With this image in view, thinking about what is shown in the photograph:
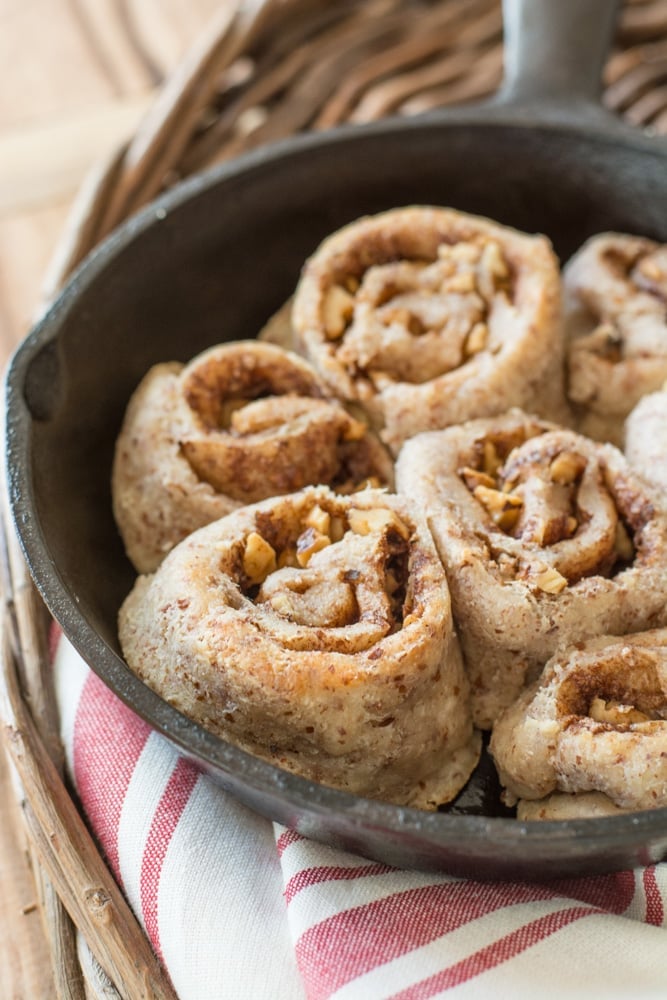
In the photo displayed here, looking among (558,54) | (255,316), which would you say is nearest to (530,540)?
(255,316)

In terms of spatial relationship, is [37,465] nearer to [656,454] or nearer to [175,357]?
[175,357]

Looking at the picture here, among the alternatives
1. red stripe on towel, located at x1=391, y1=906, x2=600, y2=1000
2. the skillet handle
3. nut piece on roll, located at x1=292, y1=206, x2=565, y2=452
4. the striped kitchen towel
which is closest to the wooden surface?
nut piece on roll, located at x1=292, y1=206, x2=565, y2=452

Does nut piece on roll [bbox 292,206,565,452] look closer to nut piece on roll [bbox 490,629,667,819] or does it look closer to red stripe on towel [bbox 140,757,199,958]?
nut piece on roll [bbox 490,629,667,819]

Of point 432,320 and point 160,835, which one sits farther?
point 432,320

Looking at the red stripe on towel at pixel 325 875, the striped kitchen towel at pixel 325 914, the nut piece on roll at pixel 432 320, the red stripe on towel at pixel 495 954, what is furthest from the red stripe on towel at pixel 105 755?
the nut piece on roll at pixel 432 320

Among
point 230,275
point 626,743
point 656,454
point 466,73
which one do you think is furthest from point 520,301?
point 466,73

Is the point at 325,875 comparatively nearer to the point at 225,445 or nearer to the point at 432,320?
the point at 225,445

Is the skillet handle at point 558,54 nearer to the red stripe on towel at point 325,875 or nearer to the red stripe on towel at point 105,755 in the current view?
the red stripe on towel at point 105,755
